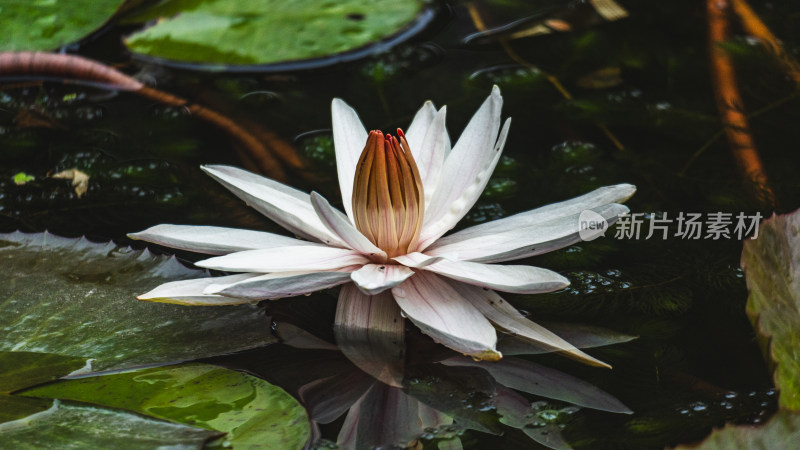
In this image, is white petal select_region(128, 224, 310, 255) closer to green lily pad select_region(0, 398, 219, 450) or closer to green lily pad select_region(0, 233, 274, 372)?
green lily pad select_region(0, 233, 274, 372)

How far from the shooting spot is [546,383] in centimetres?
129

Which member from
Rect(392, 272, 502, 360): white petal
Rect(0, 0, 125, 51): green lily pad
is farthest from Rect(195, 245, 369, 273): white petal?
Rect(0, 0, 125, 51): green lily pad

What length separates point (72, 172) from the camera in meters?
1.99

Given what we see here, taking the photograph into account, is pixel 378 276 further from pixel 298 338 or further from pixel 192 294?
pixel 192 294

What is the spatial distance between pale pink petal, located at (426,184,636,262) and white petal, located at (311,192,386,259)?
14cm

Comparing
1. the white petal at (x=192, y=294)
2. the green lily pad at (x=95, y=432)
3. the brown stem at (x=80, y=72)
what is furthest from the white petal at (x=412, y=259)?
the brown stem at (x=80, y=72)

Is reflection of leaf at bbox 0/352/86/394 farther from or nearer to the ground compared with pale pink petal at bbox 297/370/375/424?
farther from the ground

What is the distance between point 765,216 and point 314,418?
3.95ft

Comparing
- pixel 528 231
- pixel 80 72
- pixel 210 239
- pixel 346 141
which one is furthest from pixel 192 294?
pixel 80 72

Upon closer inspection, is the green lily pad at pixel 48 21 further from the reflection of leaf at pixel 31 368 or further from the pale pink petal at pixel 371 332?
the pale pink petal at pixel 371 332

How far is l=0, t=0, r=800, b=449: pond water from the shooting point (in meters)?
1.32

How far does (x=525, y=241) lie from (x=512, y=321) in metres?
0.15

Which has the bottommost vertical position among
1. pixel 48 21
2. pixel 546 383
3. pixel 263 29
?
pixel 546 383

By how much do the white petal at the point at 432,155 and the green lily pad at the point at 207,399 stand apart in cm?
52
